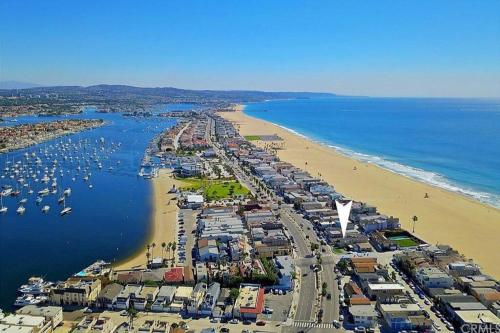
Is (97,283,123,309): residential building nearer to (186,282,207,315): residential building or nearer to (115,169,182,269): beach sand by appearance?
(186,282,207,315): residential building

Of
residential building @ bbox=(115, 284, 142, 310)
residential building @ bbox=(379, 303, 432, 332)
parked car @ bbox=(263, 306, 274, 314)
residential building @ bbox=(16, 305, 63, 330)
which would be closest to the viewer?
residential building @ bbox=(16, 305, 63, 330)

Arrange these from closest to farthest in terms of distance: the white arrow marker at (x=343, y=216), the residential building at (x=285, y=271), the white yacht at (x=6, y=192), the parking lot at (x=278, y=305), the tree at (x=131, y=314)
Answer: the tree at (x=131, y=314) → the parking lot at (x=278, y=305) → the residential building at (x=285, y=271) → the white arrow marker at (x=343, y=216) → the white yacht at (x=6, y=192)

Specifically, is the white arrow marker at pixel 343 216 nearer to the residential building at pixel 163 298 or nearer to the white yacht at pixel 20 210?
the residential building at pixel 163 298

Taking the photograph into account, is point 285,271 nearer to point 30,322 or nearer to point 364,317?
point 364,317

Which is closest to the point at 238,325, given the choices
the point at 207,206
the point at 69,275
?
the point at 69,275

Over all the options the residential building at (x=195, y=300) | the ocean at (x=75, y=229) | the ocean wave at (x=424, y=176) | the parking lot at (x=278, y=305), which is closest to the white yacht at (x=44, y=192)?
the ocean at (x=75, y=229)

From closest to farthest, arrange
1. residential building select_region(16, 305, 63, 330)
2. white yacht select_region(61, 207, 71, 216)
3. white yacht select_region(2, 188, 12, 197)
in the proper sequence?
residential building select_region(16, 305, 63, 330) → white yacht select_region(61, 207, 71, 216) → white yacht select_region(2, 188, 12, 197)

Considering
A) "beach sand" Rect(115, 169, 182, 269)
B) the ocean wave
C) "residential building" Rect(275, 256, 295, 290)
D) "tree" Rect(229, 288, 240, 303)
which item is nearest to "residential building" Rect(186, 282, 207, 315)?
"tree" Rect(229, 288, 240, 303)
